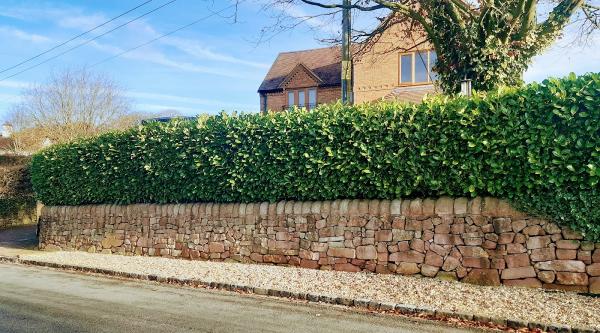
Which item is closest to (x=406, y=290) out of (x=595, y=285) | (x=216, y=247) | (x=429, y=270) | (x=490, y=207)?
(x=429, y=270)

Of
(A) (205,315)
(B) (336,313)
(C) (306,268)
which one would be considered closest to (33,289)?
(A) (205,315)

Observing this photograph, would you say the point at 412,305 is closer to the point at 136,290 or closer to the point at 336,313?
the point at 336,313

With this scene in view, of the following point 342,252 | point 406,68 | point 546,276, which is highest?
point 406,68

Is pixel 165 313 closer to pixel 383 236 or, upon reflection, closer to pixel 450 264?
pixel 383 236

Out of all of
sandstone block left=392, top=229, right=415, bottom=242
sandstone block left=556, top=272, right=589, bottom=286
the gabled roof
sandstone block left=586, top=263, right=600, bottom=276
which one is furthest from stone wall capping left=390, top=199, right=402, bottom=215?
the gabled roof

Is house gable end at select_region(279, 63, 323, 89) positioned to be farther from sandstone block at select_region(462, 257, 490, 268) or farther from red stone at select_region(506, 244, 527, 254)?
red stone at select_region(506, 244, 527, 254)

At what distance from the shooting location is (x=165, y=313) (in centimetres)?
715

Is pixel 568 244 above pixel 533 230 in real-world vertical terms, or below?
below

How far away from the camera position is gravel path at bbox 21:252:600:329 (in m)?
6.64

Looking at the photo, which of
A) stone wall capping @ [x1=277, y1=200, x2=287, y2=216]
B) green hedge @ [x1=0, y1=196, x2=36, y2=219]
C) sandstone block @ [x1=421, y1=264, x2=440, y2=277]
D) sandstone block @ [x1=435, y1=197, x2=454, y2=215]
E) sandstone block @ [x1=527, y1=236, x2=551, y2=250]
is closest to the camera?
sandstone block @ [x1=527, y1=236, x2=551, y2=250]

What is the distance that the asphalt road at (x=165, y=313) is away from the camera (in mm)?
6305

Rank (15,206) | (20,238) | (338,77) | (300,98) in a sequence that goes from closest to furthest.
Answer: (20,238)
(15,206)
(338,77)
(300,98)

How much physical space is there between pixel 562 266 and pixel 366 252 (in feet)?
12.0

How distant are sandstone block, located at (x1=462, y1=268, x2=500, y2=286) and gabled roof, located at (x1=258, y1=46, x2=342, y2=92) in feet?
76.4
